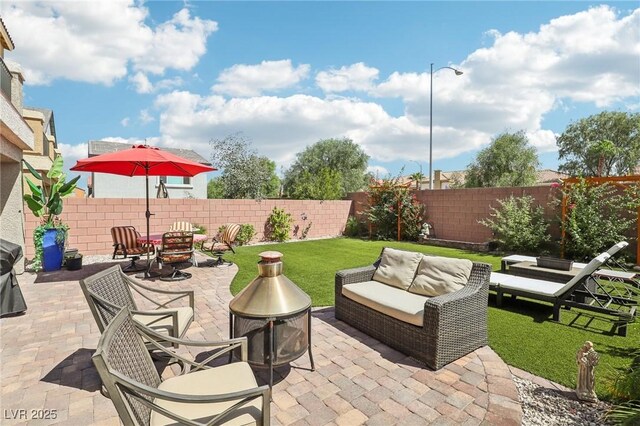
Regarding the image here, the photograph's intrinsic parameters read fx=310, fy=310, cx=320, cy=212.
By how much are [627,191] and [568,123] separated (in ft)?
102

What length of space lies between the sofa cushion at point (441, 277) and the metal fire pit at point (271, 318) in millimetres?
1774

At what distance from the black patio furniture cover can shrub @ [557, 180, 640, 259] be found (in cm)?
1300

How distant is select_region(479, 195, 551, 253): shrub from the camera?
401 inches

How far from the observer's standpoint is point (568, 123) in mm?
32906

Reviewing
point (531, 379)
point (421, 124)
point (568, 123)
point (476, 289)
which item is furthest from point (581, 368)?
point (568, 123)

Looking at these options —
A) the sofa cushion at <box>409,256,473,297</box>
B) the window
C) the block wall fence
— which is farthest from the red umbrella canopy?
the window

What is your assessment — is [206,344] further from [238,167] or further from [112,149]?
[112,149]

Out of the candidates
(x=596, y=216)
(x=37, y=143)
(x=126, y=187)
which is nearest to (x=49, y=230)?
(x=37, y=143)

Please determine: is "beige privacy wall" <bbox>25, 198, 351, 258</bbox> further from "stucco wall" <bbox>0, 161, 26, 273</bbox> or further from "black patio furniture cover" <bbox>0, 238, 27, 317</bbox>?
"black patio furniture cover" <bbox>0, 238, 27, 317</bbox>

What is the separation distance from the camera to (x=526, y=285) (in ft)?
17.3

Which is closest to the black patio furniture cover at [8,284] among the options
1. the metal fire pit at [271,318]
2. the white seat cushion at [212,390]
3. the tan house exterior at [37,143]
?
the metal fire pit at [271,318]

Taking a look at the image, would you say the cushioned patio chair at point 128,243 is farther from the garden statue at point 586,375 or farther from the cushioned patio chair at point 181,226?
the garden statue at point 586,375

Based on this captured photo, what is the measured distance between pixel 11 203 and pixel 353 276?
27.2 ft

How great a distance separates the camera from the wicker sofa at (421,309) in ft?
10.9
